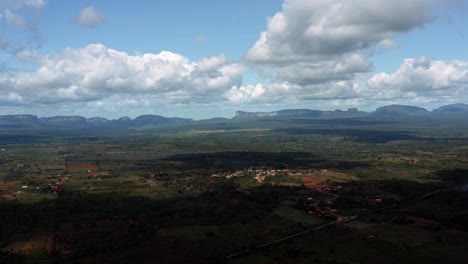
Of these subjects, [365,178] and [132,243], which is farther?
[365,178]

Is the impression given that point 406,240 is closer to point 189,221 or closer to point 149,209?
point 189,221

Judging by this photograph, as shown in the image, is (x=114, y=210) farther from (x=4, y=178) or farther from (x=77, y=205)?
(x=4, y=178)

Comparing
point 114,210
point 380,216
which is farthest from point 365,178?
point 114,210

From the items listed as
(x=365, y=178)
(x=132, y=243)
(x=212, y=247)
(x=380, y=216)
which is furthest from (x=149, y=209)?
(x=365, y=178)

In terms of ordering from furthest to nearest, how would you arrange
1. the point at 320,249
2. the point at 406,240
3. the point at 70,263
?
1. the point at 406,240
2. the point at 320,249
3. the point at 70,263

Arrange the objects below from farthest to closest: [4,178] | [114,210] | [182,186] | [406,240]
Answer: [4,178] < [182,186] < [114,210] < [406,240]

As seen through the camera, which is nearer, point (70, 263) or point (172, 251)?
point (70, 263)

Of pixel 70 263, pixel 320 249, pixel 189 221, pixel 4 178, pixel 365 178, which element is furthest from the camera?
pixel 4 178

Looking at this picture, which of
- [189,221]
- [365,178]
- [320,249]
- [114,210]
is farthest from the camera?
[365,178]
